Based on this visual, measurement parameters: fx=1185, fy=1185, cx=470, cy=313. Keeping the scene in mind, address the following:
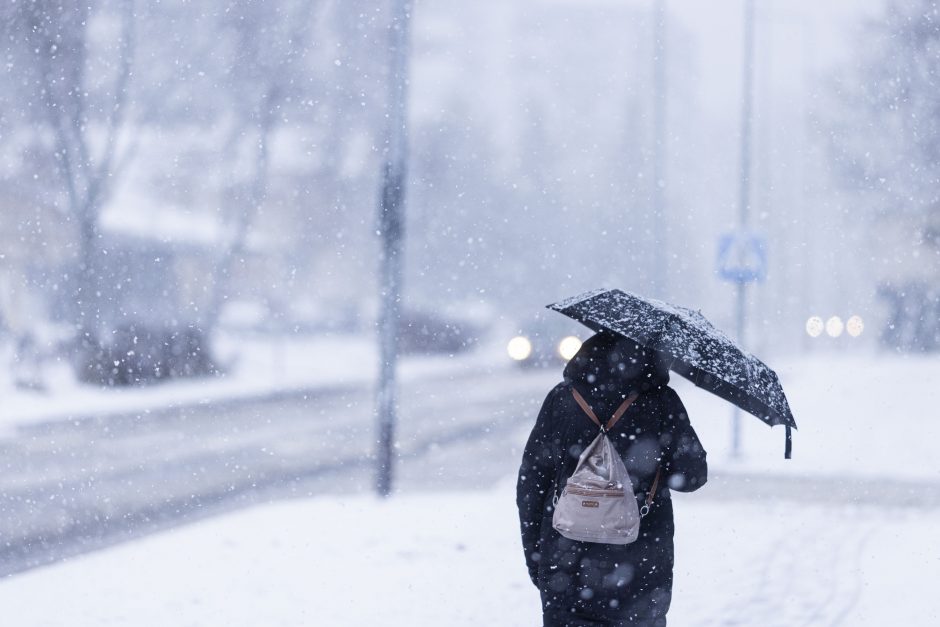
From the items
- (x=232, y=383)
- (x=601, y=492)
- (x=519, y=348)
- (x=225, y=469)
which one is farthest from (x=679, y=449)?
(x=519, y=348)

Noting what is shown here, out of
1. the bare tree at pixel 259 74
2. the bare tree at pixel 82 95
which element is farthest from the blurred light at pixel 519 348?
the bare tree at pixel 82 95

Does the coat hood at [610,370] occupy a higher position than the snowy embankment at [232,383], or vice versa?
the coat hood at [610,370]

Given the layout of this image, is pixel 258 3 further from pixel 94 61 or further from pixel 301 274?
pixel 301 274

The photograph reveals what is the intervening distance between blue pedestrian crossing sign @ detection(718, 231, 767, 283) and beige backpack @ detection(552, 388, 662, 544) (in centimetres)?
955

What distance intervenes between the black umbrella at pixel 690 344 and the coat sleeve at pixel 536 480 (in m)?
0.31

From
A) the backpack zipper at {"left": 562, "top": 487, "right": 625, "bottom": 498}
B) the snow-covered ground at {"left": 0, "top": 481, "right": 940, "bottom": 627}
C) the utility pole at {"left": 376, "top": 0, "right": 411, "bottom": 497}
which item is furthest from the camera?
the utility pole at {"left": 376, "top": 0, "right": 411, "bottom": 497}

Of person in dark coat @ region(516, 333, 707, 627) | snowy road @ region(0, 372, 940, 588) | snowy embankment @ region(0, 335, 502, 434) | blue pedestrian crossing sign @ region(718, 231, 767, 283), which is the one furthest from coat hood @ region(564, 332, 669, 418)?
snowy embankment @ region(0, 335, 502, 434)

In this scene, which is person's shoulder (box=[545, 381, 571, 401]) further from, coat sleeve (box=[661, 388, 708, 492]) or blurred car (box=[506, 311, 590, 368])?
blurred car (box=[506, 311, 590, 368])

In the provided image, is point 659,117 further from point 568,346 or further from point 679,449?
point 679,449

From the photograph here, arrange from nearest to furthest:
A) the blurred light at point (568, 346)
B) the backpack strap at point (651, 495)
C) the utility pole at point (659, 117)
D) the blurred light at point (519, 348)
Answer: the backpack strap at point (651, 495) → the utility pole at point (659, 117) → the blurred light at point (568, 346) → the blurred light at point (519, 348)

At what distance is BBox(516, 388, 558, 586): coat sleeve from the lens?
3.73 m

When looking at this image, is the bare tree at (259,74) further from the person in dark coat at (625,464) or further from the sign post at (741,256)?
the person in dark coat at (625,464)

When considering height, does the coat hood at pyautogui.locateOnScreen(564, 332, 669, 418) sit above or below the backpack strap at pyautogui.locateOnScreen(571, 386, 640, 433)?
above

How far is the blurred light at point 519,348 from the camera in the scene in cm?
3228
